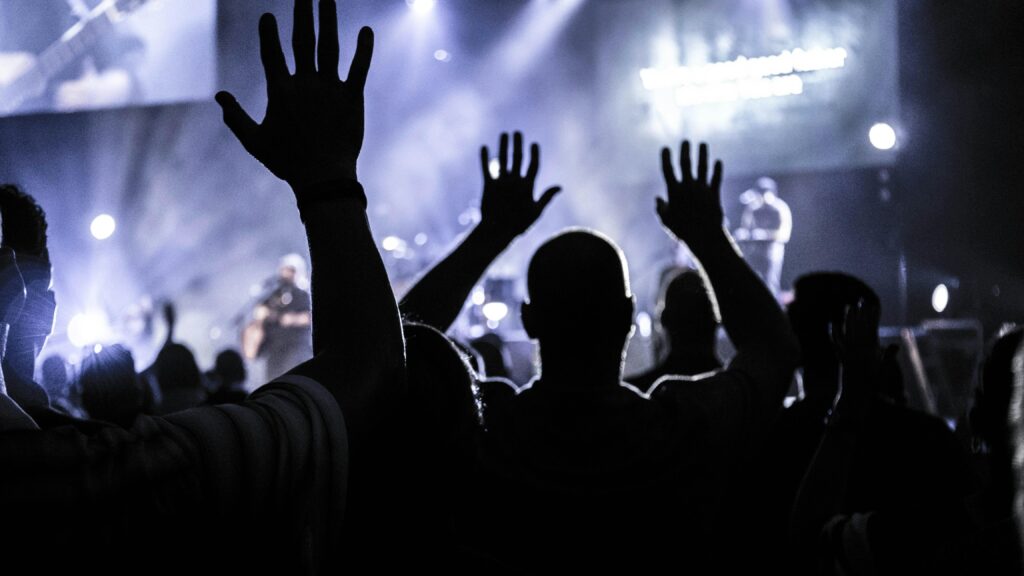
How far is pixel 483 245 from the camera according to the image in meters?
2.34

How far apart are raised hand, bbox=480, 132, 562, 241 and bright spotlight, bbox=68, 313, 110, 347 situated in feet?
33.0

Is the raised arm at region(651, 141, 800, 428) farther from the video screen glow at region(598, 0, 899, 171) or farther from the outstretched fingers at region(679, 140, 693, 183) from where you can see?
the video screen glow at region(598, 0, 899, 171)

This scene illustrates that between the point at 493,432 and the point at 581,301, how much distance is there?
0.35m

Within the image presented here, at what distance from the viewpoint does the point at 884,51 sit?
12719 mm

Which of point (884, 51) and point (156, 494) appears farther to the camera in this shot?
point (884, 51)

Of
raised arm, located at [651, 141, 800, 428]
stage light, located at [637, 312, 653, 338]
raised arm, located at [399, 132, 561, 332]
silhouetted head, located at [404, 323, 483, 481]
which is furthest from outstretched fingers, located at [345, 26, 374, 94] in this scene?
stage light, located at [637, 312, 653, 338]

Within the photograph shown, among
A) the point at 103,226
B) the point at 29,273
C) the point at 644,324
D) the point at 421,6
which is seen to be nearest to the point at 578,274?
the point at 29,273

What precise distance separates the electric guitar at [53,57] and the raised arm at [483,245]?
568cm

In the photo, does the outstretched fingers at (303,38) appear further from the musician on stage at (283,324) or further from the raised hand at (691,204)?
the musician on stage at (283,324)

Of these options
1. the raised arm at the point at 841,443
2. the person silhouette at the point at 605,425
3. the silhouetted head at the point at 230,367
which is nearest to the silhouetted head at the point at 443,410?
the person silhouette at the point at 605,425

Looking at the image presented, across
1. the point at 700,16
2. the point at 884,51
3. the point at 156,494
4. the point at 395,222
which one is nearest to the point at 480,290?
the point at 395,222

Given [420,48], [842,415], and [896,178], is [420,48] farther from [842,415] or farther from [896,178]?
[842,415]

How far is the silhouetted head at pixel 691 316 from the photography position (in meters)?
3.24

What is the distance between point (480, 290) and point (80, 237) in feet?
18.6
